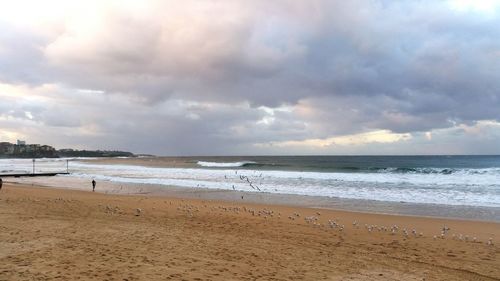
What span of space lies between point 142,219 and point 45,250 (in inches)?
212

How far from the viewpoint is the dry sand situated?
23.8 feet

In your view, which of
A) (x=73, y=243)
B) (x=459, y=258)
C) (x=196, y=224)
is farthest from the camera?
(x=196, y=224)

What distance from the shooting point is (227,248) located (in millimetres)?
9305

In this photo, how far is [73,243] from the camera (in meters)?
8.95

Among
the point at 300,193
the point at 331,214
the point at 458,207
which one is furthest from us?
the point at 300,193

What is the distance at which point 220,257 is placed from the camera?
8398mm

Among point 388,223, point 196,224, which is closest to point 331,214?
point 388,223

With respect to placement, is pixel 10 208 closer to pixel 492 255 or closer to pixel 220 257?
pixel 220 257

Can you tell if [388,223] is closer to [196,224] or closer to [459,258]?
[459,258]

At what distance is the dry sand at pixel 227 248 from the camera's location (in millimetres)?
7258

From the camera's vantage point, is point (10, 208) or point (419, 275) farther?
point (10, 208)

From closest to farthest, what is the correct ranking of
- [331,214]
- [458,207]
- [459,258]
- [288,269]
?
[288,269] → [459,258] → [331,214] → [458,207]

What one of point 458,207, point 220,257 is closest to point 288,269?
point 220,257

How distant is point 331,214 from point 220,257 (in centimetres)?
933
